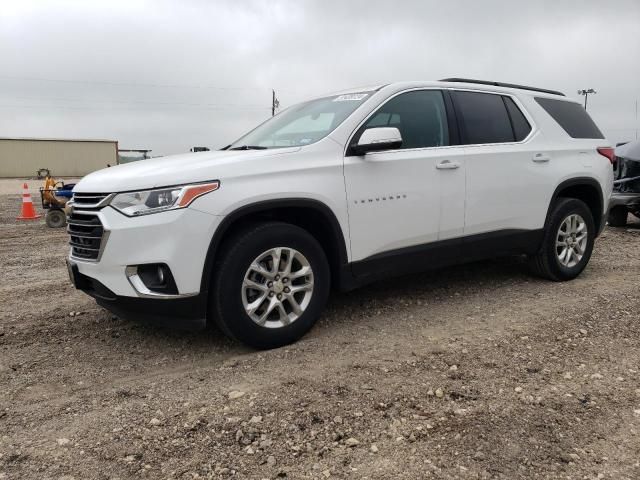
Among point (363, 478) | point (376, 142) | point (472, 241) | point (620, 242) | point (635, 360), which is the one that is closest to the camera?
point (363, 478)

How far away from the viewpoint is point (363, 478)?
2.20 meters

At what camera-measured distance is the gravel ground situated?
2.32 metres

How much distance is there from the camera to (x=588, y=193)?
17.8 ft

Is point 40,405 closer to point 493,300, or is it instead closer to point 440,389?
point 440,389

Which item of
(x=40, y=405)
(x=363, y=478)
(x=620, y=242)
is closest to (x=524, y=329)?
(x=363, y=478)

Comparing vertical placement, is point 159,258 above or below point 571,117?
below

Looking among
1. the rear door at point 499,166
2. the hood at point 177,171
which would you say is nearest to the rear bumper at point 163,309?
the hood at point 177,171

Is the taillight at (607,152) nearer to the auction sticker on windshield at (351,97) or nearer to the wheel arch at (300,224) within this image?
the auction sticker on windshield at (351,97)

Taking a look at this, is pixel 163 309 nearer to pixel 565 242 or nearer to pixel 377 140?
pixel 377 140

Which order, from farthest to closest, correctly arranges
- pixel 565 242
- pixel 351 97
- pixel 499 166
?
pixel 565 242
pixel 499 166
pixel 351 97

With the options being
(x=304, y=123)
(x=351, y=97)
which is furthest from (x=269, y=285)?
(x=351, y=97)

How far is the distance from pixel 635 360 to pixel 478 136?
2120mm

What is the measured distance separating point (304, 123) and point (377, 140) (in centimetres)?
82

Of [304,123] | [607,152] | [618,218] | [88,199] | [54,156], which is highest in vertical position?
[54,156]
